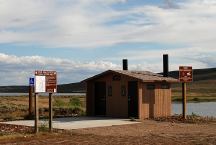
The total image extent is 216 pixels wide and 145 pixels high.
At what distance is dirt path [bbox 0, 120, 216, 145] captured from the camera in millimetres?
17688

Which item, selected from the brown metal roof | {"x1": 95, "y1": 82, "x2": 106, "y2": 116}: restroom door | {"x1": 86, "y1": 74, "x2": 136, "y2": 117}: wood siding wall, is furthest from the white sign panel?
{"x1": 95, "y1": 82, "x2": 106, "y2": 116}: restroom door

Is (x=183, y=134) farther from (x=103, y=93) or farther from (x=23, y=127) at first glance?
(x=103, y=93)

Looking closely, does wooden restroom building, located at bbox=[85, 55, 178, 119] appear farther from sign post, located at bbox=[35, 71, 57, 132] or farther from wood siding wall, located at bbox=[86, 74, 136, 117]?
sign post, located at bbox=[35, 71, 57, 132]

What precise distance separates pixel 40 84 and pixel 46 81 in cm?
39

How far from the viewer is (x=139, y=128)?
22.8 metres

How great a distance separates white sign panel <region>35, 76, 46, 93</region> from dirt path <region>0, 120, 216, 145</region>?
1721 mm

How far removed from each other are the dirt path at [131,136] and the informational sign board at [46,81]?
→ 1801 mm

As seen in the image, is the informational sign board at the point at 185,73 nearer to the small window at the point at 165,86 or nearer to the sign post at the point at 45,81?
the small window at the point at 165,86

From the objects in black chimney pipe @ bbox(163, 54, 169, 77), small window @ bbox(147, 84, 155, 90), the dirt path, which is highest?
black chimney pipe @ bbox(163, 54, 169, 77)

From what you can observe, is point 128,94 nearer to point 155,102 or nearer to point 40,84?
point 155,102

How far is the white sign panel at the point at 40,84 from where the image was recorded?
2008 centimetres

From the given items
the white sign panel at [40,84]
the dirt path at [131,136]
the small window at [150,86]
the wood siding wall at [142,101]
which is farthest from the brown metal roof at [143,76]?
the white sign panel at [40,84]

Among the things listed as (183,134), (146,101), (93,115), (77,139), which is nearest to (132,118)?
(146,101)

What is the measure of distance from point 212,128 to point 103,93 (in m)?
8.38
